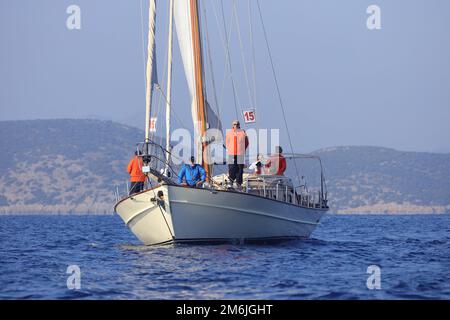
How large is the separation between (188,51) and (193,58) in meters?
0.29

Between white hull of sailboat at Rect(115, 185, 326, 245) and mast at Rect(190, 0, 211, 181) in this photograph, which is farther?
mast at Rect(190, 0, 211, 181)

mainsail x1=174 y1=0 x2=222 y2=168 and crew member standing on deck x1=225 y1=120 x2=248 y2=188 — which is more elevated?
mainsail x1=174 y1=0 x2=222 y2=168

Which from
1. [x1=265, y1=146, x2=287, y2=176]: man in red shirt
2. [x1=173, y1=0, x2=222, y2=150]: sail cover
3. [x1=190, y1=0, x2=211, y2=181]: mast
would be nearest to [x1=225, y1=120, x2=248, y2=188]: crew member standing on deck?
[x1=190, y1=0, x2=211, y2=181]: mast

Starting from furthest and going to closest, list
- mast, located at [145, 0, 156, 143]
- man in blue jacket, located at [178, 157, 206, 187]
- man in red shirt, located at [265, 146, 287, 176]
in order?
man in red shirt, located at [265, 146, 287, 176]
mast, located at [145, 0, 156, 143]
man in blue jacket, located at [178, 157, 206, 187]

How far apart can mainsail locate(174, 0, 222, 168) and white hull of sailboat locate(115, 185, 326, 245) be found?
2.98 m

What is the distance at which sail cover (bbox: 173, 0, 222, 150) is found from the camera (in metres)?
32.5

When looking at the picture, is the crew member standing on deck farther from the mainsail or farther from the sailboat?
the mainsail

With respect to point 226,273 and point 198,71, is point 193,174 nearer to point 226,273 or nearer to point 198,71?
point 198,71

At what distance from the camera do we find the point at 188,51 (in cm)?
3259

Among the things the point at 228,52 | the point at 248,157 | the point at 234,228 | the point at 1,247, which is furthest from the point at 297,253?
the point at 1,247

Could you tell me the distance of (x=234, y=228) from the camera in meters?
30.2

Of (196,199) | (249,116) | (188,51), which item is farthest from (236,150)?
(188,51)

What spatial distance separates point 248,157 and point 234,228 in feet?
12.4

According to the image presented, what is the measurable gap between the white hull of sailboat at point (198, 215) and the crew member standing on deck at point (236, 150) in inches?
57.5
